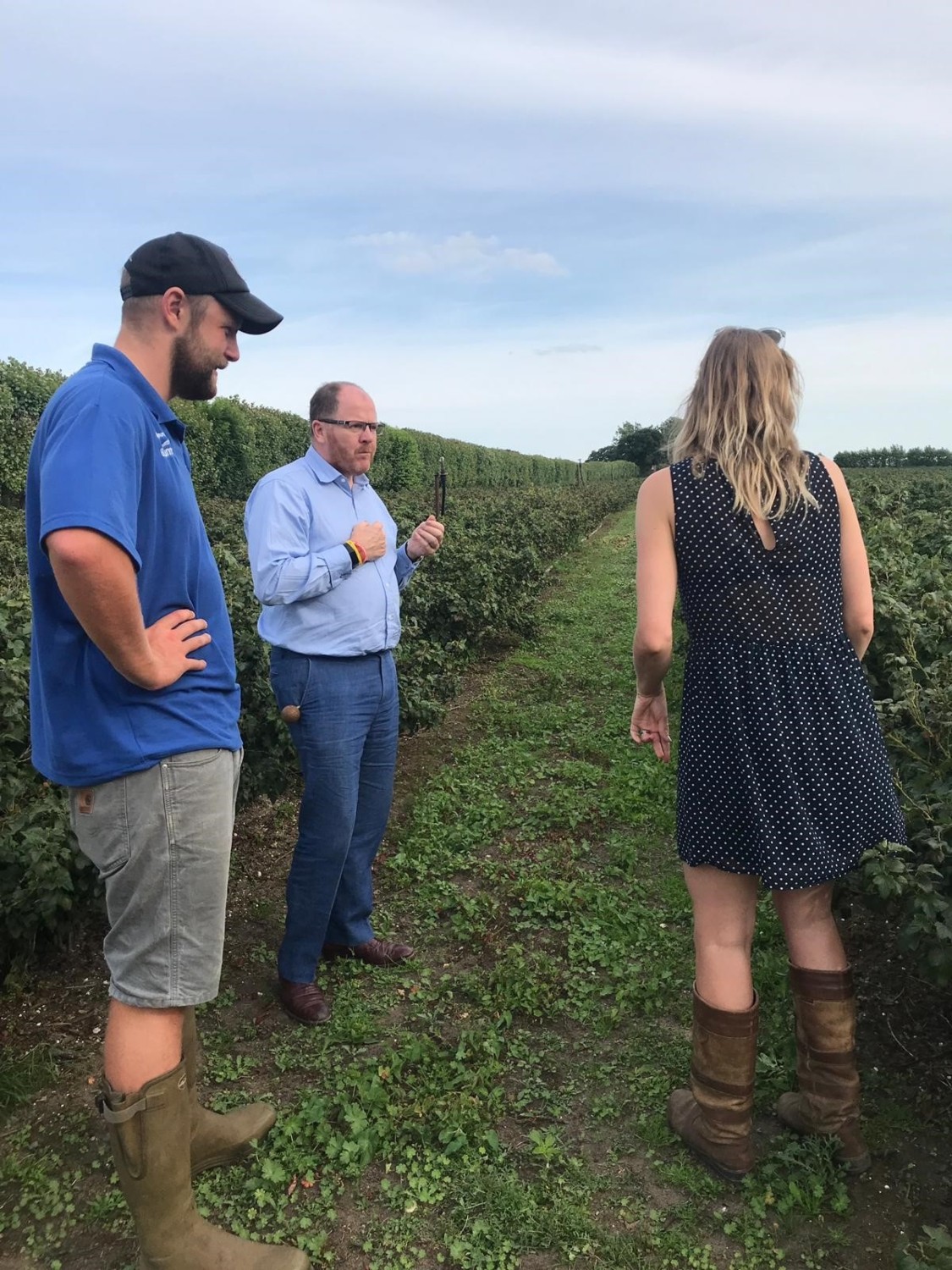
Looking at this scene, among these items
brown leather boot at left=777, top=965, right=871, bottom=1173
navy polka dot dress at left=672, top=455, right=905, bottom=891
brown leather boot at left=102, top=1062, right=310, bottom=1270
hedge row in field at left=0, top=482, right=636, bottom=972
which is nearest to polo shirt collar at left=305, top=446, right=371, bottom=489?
hedge row in field at left=0, top=482, right=636, bottom=972

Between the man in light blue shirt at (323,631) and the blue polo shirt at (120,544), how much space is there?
0.96 metres

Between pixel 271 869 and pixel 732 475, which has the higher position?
pixel 732 475

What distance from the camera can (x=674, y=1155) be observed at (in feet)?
8.20

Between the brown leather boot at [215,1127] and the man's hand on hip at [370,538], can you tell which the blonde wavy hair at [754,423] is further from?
the brown leather boot at [215,1127]

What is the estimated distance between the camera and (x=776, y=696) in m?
2.25

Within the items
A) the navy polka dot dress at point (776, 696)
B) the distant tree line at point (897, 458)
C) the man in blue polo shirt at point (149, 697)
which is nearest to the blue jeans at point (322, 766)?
the man in blue polo shirt at point (149, 697)

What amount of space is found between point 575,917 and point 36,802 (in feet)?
7.19

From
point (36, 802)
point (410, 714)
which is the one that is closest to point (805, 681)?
point (36, 802)

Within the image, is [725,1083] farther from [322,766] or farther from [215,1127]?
[322,766]

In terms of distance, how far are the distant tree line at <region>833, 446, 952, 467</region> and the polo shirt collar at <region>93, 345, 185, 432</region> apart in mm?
73004

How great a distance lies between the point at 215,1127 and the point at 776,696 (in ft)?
6.15

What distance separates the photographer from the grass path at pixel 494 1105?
223 cm

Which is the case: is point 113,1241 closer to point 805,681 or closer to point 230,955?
point 230,955

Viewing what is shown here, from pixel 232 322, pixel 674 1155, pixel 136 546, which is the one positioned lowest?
pixel 674 1155
